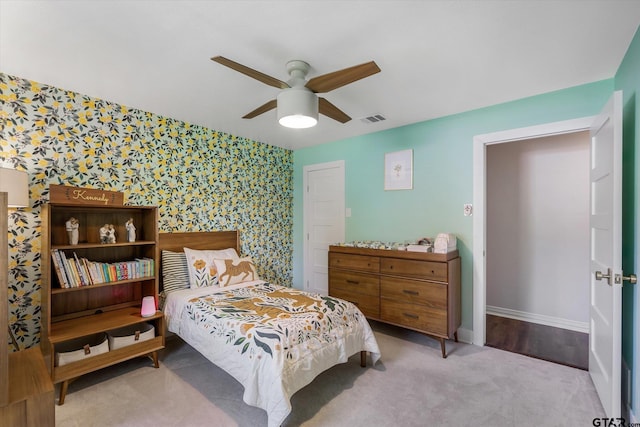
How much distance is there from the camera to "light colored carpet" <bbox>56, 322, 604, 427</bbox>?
1923 millimetres

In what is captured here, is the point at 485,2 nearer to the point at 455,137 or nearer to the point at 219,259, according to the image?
the point at 455,137

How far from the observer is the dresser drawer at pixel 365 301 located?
3135 mm

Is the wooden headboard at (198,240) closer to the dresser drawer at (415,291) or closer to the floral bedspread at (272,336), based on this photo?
the floral bedspread at (272,336)

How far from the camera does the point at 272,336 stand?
1.91 meters

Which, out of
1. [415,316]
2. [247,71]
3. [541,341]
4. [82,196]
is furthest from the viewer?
[541,341]

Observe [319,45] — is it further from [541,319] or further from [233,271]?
[541,319]

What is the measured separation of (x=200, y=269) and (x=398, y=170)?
2523 millimetres

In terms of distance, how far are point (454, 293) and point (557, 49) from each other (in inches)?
82.5

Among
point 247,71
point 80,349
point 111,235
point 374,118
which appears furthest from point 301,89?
point 80,349

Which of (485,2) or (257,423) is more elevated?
(485,2)

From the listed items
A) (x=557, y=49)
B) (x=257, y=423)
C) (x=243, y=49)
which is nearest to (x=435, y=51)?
(x=557, y=49)

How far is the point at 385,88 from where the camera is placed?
2541mm

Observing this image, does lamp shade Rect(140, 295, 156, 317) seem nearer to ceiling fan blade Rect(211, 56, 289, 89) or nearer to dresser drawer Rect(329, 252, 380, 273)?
dresser drawer Rect(329, 252, 380, 273)

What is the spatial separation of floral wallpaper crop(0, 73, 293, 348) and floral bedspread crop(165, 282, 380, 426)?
3.63 feet
